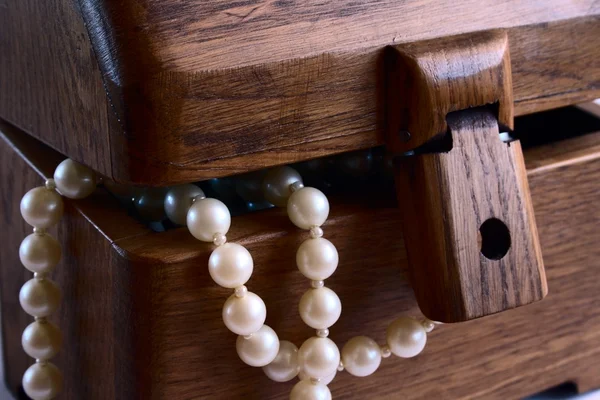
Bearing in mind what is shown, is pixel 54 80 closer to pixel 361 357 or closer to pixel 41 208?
pixel 41 208

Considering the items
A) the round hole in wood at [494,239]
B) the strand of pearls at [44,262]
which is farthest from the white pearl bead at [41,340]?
the round hole in wood at [494,239]

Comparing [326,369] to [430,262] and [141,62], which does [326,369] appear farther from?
[141,62]

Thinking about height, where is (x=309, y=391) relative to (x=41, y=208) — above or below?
below

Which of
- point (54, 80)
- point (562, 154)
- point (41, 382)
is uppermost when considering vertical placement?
point (54, 80)

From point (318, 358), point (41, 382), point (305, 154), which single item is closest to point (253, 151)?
point (305, 154)

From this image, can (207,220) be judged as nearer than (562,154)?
Yes

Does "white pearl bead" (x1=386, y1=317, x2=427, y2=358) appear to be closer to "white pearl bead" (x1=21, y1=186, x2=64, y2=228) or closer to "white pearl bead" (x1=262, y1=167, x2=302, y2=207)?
"white pearl bead" (x1=262, y1=167, x2=302, y2=207)

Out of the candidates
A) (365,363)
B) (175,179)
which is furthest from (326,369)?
(175,179)
